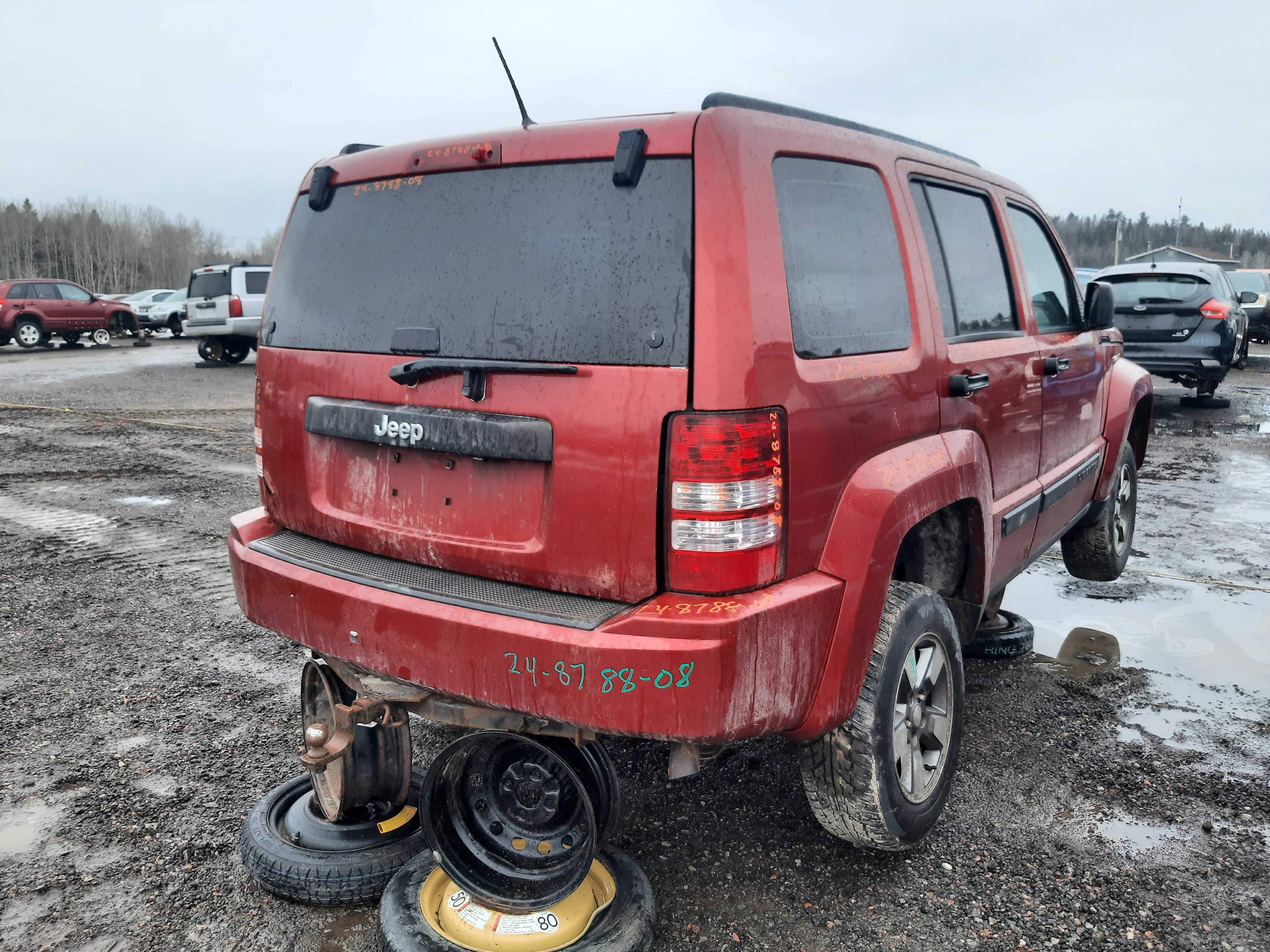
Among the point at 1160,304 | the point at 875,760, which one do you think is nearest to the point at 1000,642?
the point at 875,760

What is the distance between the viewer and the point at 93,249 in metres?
91.6

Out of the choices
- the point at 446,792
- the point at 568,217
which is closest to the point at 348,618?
the point at 446,792

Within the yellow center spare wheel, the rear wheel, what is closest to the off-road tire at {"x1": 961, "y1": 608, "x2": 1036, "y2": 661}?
the yellow center spare wheel

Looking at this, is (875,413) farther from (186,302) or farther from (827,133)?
(186,302)

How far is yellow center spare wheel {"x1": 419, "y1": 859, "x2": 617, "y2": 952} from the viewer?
2.39 meters

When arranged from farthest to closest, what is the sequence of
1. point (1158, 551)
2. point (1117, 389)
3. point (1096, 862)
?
point (1158, 551) → point (1117, 389) → point (1096, 862)

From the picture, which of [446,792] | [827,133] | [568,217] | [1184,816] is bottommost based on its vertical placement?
[1184,816]

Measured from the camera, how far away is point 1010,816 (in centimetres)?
309

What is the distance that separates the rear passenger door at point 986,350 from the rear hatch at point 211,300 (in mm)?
17676

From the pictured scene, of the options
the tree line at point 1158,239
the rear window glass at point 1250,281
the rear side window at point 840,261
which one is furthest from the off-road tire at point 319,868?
the tree line at point 1158,239

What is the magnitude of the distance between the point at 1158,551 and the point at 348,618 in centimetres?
557

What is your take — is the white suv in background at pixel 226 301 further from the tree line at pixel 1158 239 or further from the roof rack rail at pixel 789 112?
the tree line at pixel 1158 239

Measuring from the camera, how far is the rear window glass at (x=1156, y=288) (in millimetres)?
12195

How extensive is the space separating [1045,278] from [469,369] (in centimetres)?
284
